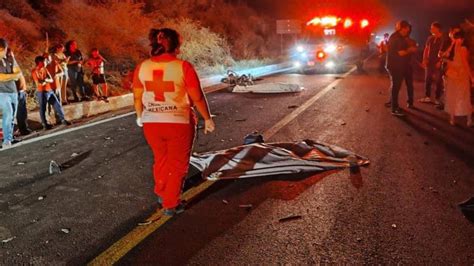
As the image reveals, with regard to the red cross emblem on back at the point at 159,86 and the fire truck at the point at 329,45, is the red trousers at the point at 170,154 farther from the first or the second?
the fire truck at the point at 329,45

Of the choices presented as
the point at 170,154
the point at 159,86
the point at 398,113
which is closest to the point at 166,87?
the point at 159,86

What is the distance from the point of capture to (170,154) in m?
4.30

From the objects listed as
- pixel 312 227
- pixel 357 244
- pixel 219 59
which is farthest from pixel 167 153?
pixel 219 59

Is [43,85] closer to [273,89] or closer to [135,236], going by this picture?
[135,236]

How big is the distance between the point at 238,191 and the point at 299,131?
331cm

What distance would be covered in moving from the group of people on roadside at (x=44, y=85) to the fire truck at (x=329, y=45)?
11.5 meters

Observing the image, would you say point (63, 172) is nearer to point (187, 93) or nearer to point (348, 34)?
point (187, 93)

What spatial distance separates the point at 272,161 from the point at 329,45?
16722 mm

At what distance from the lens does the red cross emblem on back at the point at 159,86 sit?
4.14m

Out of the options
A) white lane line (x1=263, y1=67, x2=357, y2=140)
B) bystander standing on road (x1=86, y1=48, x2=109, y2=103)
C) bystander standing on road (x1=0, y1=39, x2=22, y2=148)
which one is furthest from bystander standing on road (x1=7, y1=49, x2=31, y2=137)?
white lane line (x1=263, y1=67, x2=357, y2=140)

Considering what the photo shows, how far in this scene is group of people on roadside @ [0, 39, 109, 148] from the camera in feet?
24.9

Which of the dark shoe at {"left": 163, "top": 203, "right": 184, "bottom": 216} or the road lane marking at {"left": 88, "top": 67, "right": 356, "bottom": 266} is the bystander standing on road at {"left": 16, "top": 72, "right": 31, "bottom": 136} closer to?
the road lane marking at {"left": 88, "top": 67, "right": 356, "bottom": 266}

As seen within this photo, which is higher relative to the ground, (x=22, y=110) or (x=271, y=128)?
(x=22, y=110)

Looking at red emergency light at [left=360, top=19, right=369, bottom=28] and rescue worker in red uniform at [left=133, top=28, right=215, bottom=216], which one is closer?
rescue worker in red uniform at [left=133, top=28, right=215, bottom=216]
